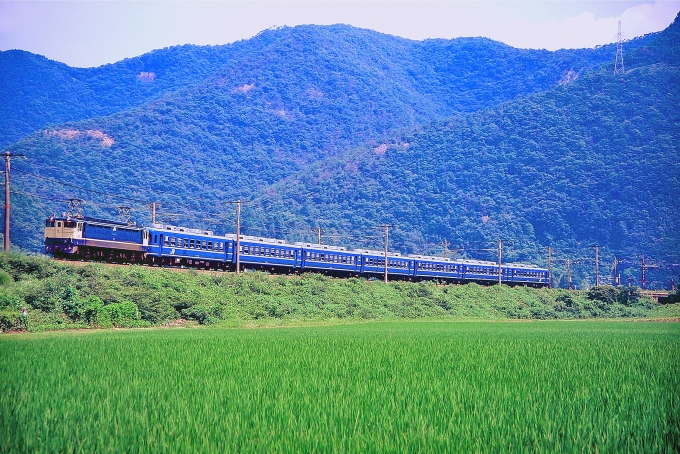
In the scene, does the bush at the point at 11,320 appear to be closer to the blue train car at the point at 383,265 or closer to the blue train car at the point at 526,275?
the blue train car at the point at 383,265

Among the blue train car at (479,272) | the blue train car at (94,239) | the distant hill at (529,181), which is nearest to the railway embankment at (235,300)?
the blue train car at (94,239)

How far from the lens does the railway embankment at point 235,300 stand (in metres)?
26.2

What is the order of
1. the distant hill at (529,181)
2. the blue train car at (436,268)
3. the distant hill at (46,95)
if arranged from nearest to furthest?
the blue train car at (436,268) < the distant hill at (529,181) < the distant hill at (46,95)

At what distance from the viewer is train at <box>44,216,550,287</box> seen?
3934 centimetres

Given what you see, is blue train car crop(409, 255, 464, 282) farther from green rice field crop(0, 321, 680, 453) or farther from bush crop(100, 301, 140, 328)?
green rice field crop(0, 321, 680, 453)

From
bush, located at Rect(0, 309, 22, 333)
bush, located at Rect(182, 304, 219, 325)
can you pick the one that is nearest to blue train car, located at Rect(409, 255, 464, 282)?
bush, located at Rect(182, 304, 219, 325)

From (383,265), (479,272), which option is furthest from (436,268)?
(383,265)

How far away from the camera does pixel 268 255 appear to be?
52.4 meters

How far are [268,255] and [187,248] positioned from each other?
792 cm

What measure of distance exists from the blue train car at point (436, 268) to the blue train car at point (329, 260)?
22.6 ft

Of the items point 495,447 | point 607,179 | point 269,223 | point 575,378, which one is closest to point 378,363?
point 575,378

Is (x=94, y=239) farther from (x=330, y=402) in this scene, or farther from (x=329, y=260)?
(x=330, y=402)

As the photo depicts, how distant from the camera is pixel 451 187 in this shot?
4513 inches

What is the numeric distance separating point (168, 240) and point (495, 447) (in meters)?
40.0
